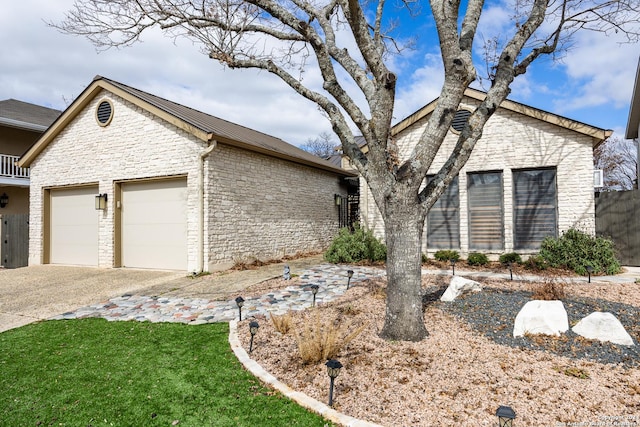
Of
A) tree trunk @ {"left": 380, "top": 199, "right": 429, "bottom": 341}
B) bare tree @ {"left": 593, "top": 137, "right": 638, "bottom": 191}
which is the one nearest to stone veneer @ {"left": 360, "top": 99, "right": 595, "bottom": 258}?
tree trunk @ {"left": 380, "top": 199, "right": 429, "bottom": 341}

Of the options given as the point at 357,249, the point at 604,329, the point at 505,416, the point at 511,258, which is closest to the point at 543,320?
the point at 604,329

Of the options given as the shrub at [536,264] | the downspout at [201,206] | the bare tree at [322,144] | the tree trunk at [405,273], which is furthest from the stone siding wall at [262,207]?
the bare tree at [322,144]

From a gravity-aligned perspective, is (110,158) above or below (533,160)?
above

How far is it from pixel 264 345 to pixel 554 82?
10333 millimetres

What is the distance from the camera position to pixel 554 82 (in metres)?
9.67

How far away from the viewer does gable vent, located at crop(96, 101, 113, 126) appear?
11.0 meters

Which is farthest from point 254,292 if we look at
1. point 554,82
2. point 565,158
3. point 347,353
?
point 554,82

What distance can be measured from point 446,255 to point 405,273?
21.8ft

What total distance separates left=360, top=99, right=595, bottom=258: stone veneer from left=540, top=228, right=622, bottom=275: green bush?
2.82 ft

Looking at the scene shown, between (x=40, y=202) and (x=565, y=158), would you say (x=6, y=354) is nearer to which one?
(x=40, y=202)

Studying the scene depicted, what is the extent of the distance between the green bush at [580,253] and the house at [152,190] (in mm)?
7817

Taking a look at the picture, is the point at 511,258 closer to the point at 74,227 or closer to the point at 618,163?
the point at 74,227

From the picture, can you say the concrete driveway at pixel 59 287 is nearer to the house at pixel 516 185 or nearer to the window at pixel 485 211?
the house at pixel 516 185

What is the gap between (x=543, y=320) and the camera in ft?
13.7
